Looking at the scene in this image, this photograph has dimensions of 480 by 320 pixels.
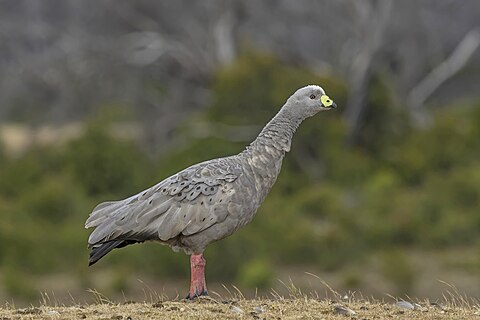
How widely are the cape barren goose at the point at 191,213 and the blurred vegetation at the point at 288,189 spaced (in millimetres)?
9621

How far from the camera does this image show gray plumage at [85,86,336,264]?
26.8 feet

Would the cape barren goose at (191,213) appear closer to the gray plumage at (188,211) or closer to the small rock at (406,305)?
the gray plumage at (188,211)

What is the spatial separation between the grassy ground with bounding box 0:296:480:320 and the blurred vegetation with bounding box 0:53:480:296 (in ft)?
32.7

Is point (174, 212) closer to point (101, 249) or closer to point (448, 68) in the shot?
point (101, 249)

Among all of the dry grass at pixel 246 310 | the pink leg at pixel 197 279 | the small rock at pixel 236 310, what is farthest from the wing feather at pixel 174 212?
the small rock at pixel 236 310

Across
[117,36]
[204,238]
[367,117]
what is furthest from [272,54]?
[204,238]

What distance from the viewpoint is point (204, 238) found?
27.1 feet

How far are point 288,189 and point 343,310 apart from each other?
17.5 m

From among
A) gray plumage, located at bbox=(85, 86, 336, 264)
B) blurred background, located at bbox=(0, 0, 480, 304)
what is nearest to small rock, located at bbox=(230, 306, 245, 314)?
gray plumage, located at bbox=(85, 86, 336, 264)

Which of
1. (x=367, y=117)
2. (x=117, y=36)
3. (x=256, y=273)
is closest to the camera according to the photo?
(x=256, y=273)

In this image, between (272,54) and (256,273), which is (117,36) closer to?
(272,54)

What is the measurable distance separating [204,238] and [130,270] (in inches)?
440

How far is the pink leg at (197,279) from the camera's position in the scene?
8250 millimetres

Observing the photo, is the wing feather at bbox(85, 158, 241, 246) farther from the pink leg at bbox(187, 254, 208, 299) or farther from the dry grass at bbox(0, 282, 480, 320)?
the dry grass at bbox(0, 282, 480, 320)
